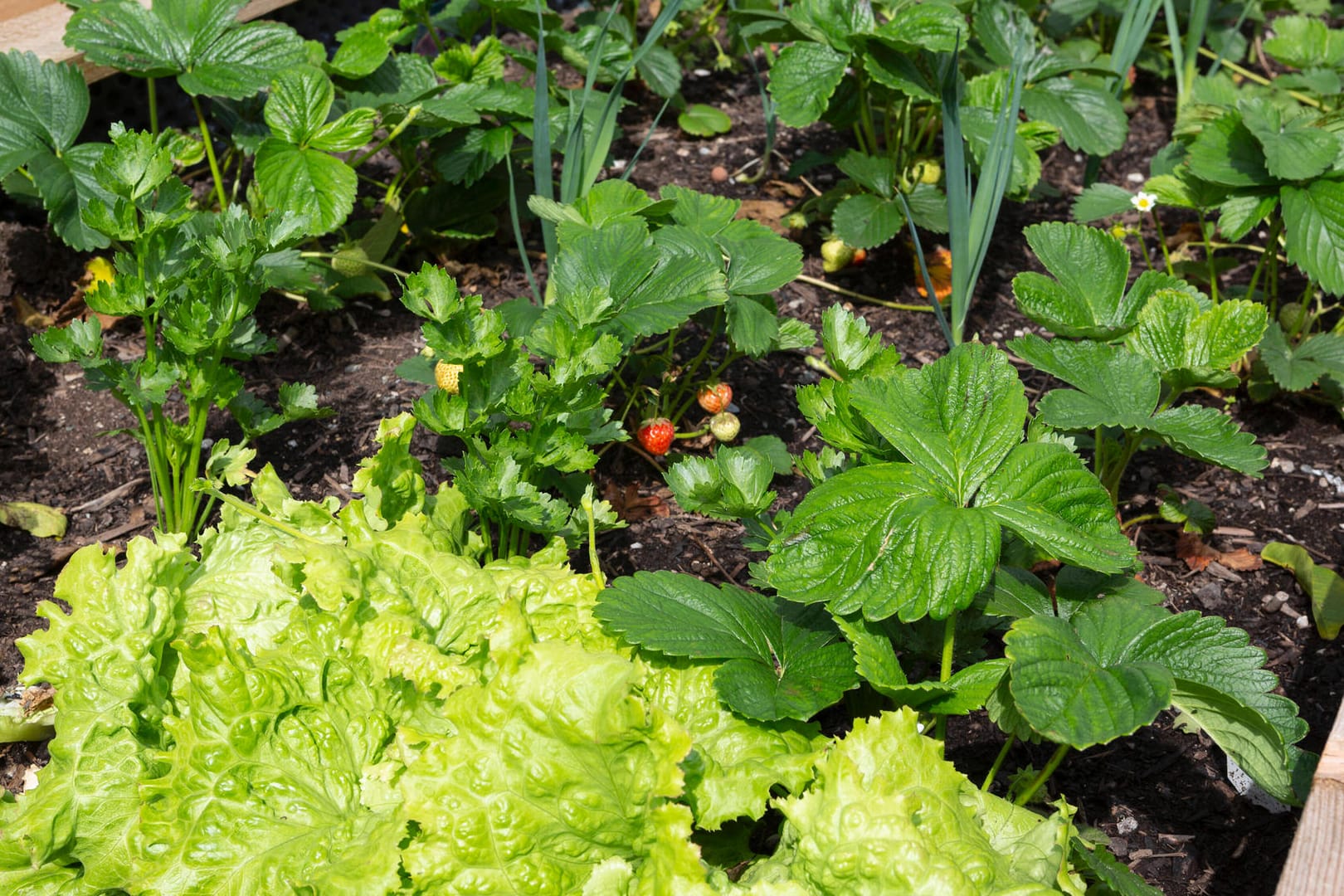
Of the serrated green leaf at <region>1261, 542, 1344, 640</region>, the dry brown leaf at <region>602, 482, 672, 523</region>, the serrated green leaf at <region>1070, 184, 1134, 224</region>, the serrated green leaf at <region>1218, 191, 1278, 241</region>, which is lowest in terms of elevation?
the serrated green leaf at <region>1261, 542, 1344, 640</region>

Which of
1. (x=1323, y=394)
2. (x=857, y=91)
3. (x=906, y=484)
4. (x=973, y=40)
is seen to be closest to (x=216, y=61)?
(x=857, y=91)

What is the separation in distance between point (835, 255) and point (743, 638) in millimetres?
1593

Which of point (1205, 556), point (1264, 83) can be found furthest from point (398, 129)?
point (1264, 83)

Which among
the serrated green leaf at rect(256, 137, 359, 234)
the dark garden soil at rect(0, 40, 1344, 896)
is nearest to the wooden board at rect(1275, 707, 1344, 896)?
the dark garden soil at rect(0, 40, 1344, 896)

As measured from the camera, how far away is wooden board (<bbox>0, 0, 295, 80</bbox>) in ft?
9.61

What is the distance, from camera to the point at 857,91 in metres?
3.08

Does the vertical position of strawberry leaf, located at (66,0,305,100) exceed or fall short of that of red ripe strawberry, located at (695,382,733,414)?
it exceeds it

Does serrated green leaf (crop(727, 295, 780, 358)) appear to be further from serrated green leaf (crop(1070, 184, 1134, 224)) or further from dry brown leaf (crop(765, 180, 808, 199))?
dry brown leaf (crop(765, 180, 808, 199))

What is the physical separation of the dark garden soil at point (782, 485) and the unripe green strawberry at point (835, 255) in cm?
7

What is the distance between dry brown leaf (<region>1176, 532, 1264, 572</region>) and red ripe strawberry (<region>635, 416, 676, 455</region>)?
1.09 m

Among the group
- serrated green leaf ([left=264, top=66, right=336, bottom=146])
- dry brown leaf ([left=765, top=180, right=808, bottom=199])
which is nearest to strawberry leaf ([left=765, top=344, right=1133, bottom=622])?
serrated green leaf ([left=264, top=66, right=336, bottom=146])

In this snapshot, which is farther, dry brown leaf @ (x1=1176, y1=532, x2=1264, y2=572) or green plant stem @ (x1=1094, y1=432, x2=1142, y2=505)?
dry brown leaf @ (x1=1176, y1=532, x2=1264, y2=572)

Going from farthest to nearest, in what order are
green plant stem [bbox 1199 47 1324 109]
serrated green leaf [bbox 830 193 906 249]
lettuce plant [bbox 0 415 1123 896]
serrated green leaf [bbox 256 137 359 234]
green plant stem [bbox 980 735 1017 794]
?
green plant stem [bbox 1199 47 1324 109]
serrated green leaf [bbox 830 193 906 249]
serrated green leaf [bbox 256 137 359 234]
green plant stem [bbox 980 735 1017 794]
lettuce plant [bbox 0 415 1123 896]

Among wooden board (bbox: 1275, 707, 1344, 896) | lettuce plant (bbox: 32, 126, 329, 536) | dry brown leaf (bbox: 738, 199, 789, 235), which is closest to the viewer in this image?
wooden board (bbox: 1275, 707, 1344, 896)
